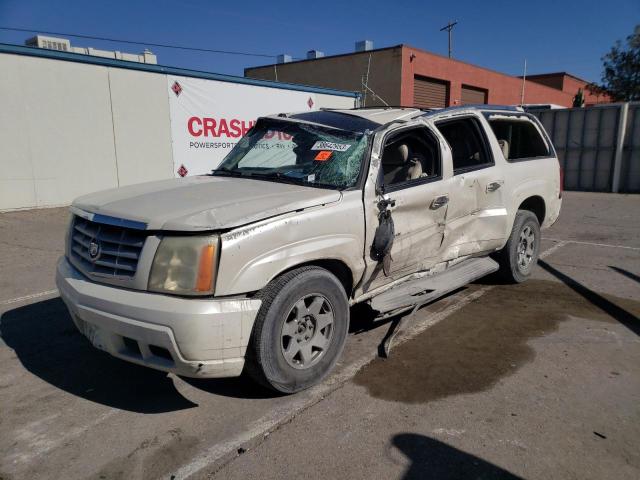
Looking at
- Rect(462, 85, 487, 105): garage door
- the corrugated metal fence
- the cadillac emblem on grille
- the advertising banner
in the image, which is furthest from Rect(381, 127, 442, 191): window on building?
Rect(462, 85, 487, 105): garage door

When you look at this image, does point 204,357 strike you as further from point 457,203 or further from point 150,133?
point 150,133

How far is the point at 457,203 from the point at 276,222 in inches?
84.1

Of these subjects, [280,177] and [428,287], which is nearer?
[280,177]

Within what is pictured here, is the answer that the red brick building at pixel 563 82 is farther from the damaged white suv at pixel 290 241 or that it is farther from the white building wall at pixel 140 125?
the damaged white suv at pixel 290 241

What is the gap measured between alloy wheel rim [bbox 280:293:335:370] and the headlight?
61 centimetres

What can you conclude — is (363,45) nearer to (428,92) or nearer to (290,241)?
(428,92)

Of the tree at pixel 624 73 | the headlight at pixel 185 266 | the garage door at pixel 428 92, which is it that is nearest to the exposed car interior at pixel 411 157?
the headlight at pixel 185 266

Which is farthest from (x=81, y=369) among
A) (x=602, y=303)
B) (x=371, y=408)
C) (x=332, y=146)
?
(x=602, y=303)

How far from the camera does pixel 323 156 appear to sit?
3879 millimetres

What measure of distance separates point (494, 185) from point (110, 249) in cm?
364

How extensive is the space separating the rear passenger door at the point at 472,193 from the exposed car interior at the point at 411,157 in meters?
0.23

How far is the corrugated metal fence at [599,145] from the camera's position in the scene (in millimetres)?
15711

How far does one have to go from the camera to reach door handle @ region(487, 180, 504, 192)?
16.1 ft

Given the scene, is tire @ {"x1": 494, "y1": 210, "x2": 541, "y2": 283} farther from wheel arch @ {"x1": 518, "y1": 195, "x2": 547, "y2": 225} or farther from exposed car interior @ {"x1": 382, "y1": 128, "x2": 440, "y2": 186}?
exposed car interior @ {"x1": 382, "y1": 128, "x2": 440, "y2": 186}
